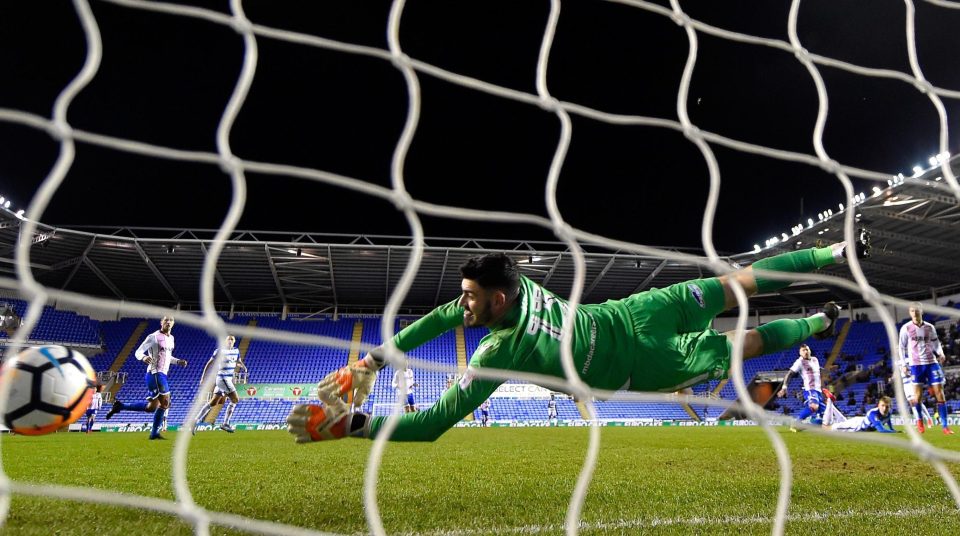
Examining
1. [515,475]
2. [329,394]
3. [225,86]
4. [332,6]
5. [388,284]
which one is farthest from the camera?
[388,284]

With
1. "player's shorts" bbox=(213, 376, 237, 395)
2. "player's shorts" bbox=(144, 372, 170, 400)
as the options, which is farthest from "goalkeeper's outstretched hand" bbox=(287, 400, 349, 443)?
"player's shorts" bbox=(213, 376, 237, 395)

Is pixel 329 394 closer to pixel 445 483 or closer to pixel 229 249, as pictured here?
pixel 445 483

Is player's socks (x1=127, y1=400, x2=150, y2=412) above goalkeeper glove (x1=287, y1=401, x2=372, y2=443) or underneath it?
above

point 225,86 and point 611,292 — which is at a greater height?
point 225,86

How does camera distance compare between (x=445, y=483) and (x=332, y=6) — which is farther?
(x=332, y=6)

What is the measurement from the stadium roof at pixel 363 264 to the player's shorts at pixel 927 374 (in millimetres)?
9899

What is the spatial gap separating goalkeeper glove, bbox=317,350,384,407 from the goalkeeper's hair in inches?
23.6

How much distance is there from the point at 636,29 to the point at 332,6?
497 centimetres

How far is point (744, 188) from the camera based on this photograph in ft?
66.5

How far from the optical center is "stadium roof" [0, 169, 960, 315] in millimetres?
19969

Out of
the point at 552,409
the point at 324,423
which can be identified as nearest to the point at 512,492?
the point at 324,423

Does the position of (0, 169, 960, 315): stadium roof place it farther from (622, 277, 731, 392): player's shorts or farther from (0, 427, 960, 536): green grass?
(622, 277, 731, 392): player's shorts

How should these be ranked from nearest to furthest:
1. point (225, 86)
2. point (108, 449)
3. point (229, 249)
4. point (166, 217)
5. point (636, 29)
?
point (108, 449) → point (636, 29) → point (225, 86) → point (229, 249) → point (166, 217)

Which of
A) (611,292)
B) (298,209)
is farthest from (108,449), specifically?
(611,292)
